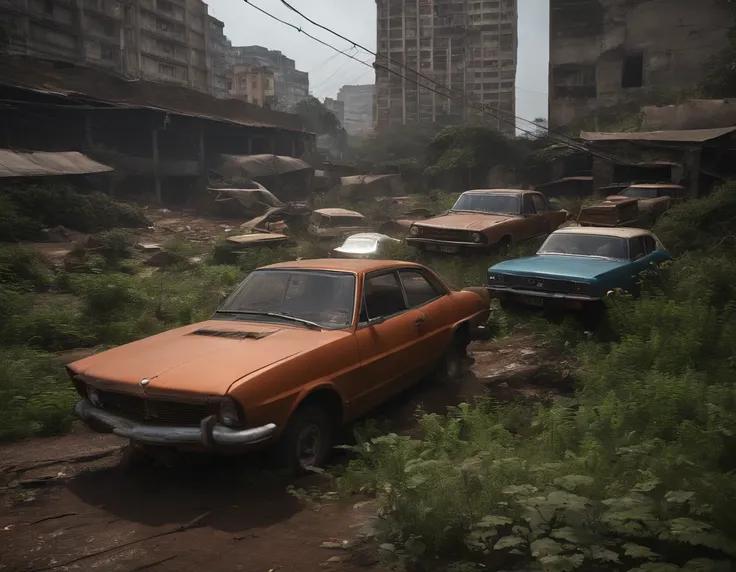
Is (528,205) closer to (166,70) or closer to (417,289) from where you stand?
(417,289)

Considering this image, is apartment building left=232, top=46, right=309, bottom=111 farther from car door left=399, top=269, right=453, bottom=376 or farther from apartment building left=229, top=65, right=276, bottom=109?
car door left=399, top=269, right=453, bottom=376

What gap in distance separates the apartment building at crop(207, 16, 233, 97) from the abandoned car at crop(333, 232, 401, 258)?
64.2m

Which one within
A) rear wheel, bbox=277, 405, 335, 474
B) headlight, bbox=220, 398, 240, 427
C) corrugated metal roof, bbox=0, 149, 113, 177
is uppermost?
corrugated metal roof, bbox=0, 149, 113, 177

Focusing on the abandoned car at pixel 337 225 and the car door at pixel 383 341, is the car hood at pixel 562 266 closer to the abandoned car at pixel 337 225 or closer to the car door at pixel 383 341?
the car door at pixel 383 341

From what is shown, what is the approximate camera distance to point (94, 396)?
14.5ft

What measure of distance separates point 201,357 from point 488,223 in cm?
863

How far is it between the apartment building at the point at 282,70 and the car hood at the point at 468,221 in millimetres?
95655

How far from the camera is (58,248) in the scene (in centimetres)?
1658

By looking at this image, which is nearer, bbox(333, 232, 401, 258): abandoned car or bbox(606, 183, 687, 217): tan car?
bbox(333, 232, 401, 258): abandoned car

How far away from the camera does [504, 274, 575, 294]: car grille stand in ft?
27.0

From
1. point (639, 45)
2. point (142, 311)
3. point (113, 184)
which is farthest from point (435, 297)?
point (639, 45)

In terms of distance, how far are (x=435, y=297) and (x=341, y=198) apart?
25.5 metres

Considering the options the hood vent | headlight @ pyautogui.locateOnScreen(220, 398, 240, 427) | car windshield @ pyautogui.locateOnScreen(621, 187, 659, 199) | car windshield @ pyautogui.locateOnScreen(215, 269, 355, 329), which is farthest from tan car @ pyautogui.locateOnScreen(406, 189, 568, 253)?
headlight @ pyautogui.locateOnScreen(220, 398, 240, 427)

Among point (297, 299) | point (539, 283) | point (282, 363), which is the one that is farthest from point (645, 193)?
point (282, 363)
